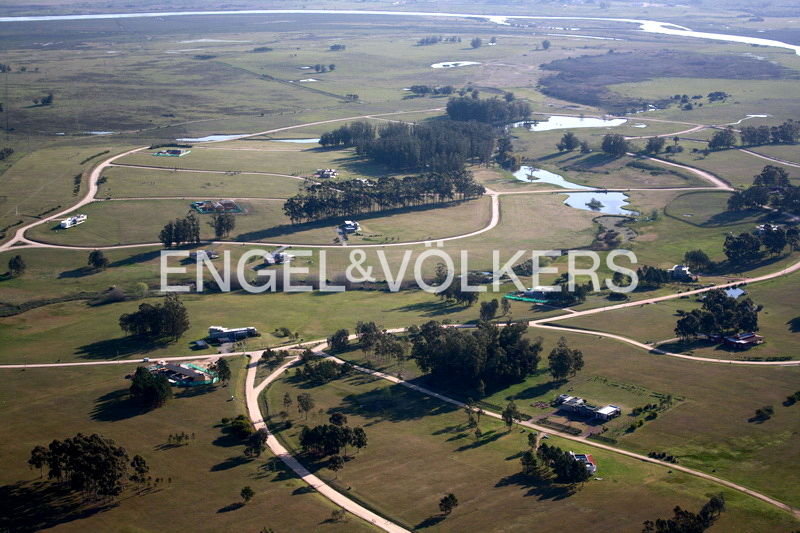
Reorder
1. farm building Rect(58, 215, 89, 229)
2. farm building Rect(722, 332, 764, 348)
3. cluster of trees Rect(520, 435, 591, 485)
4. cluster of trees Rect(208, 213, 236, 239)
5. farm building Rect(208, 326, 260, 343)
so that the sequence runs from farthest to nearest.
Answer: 1. farm building Rect(58, 215, 89, 229)
2. cluster of trees Rect(208, 213, 236, 239)
3. farm building Rect(208, 326, 260, 343)
4. farm building Rect(722, 332, 764, 348)
5. cluster of trees Rect(520, 435, 591, 485)

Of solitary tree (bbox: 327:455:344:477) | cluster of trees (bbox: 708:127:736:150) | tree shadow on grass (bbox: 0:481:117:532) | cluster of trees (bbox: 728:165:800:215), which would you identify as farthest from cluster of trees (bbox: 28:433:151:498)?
cluster of trees (bbox: 708:127:736:150)

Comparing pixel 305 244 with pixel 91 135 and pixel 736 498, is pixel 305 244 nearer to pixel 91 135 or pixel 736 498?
pixel 736 498

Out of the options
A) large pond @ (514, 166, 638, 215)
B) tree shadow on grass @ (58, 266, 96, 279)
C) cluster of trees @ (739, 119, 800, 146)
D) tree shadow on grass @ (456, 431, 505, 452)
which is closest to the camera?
tree shadow on grass @ (456, 431, 505, 452)

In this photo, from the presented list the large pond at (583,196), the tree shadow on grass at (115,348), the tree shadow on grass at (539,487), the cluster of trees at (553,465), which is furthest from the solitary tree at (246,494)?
the large pond at (583,196)

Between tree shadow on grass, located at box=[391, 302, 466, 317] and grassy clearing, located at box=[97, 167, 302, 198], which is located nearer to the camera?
tree shadow on grass, located at box=[391, 302, 466, 317]

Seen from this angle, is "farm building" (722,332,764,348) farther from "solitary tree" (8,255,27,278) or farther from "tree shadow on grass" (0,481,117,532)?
"solitary tree" (8,255,27,278)

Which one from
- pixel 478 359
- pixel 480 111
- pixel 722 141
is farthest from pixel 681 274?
pixel 480 111

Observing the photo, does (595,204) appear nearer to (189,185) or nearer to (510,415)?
(189,185)

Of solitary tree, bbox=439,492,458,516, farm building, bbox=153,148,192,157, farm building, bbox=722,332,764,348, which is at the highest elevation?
farm building, bbox=153,148,192,157
